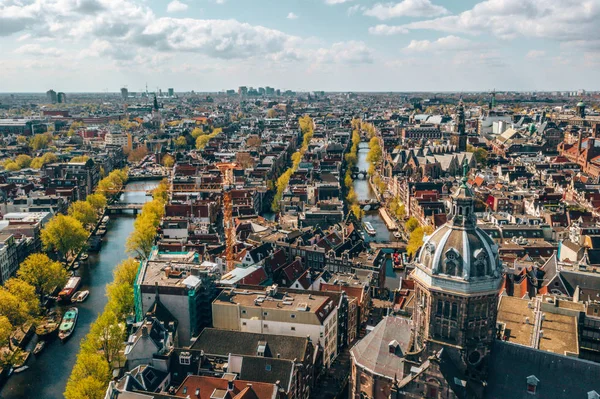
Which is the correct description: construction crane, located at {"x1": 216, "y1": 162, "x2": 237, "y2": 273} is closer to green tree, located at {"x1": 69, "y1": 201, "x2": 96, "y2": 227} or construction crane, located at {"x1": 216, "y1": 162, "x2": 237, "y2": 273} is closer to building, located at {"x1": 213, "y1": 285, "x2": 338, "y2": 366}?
building, located at {"x1": 213, "y1": 285, "x2": 338, "y2": 366}

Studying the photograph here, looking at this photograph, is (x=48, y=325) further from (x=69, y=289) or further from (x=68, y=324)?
(x=69, y=289)

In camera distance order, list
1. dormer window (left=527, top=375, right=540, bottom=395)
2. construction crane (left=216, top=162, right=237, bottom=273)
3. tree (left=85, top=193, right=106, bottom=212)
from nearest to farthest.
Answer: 1. dormer window (left=527, top=375, right=540, bottom=395)
2. construction crane (left=216, top=162, right=237, bottom=273)
3. tree (left=85, top=193, right=106, bottom=212)

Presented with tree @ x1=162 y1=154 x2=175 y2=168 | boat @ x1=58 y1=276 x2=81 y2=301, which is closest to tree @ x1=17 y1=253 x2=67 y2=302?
boat @ x1=58 y1=276 x2=81 y2=301

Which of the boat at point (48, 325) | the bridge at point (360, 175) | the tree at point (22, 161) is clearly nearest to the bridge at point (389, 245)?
the boat at point (48, 325)

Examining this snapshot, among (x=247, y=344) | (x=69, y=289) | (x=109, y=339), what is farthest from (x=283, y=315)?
(x=69, y=289)

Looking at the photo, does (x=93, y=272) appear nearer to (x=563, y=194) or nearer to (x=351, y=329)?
(x=351, y=329)

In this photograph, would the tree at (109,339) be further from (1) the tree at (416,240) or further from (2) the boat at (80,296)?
(1) the tree at (416,240)
